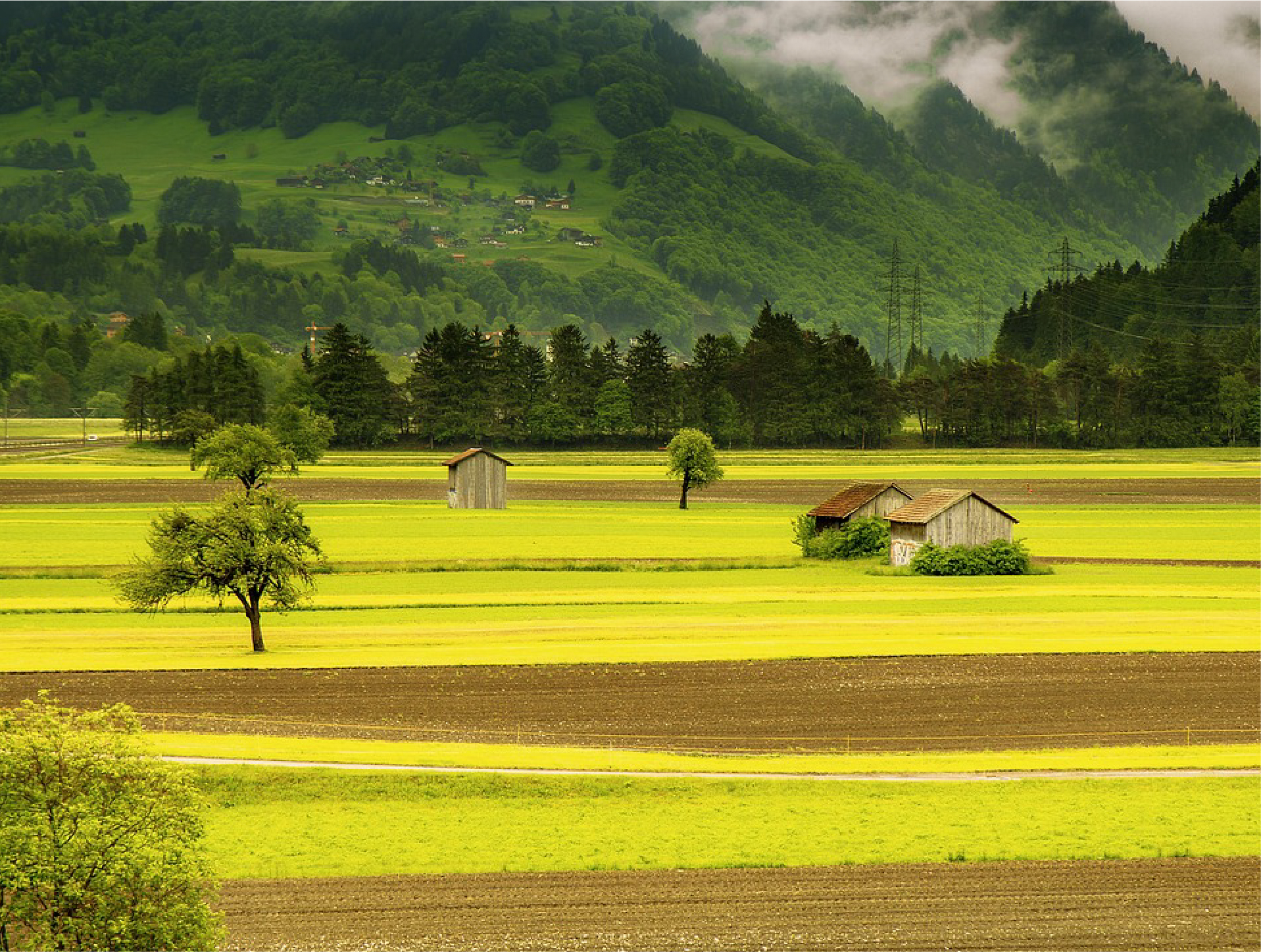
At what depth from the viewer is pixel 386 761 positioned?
38562 mm

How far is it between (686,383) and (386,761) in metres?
156

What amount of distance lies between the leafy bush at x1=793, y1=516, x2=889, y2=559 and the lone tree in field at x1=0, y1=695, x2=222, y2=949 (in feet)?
215

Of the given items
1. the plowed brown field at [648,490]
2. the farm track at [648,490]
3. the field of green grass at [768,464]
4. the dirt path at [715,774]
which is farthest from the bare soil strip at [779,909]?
the field of green grass at [768,464]

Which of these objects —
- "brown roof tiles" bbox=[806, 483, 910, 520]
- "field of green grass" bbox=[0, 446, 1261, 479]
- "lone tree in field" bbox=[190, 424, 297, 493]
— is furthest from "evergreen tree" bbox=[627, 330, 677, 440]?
"brown roof tiles" bbox=[806, 483, 910, 520]

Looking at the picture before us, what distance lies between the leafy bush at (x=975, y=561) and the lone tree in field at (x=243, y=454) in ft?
184

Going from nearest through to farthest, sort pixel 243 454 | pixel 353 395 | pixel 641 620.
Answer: pixel 641 620 < pixel 243 454 < pixel 353 395

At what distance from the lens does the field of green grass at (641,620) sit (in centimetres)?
5384

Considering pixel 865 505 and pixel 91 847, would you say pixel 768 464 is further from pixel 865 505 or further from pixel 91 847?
pixel 91 847

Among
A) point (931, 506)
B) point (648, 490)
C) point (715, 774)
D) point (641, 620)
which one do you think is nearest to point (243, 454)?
point (648, 490)

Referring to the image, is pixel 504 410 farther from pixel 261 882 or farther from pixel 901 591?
pixel 261 882

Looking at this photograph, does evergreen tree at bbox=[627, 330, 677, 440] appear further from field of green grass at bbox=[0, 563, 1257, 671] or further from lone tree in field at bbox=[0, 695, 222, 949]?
lone tree in field at bbox=[0, 695, 222, 949]

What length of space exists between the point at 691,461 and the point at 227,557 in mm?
65251

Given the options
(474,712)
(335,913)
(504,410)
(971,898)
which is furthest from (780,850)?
(504,410)

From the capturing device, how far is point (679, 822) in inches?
1355
